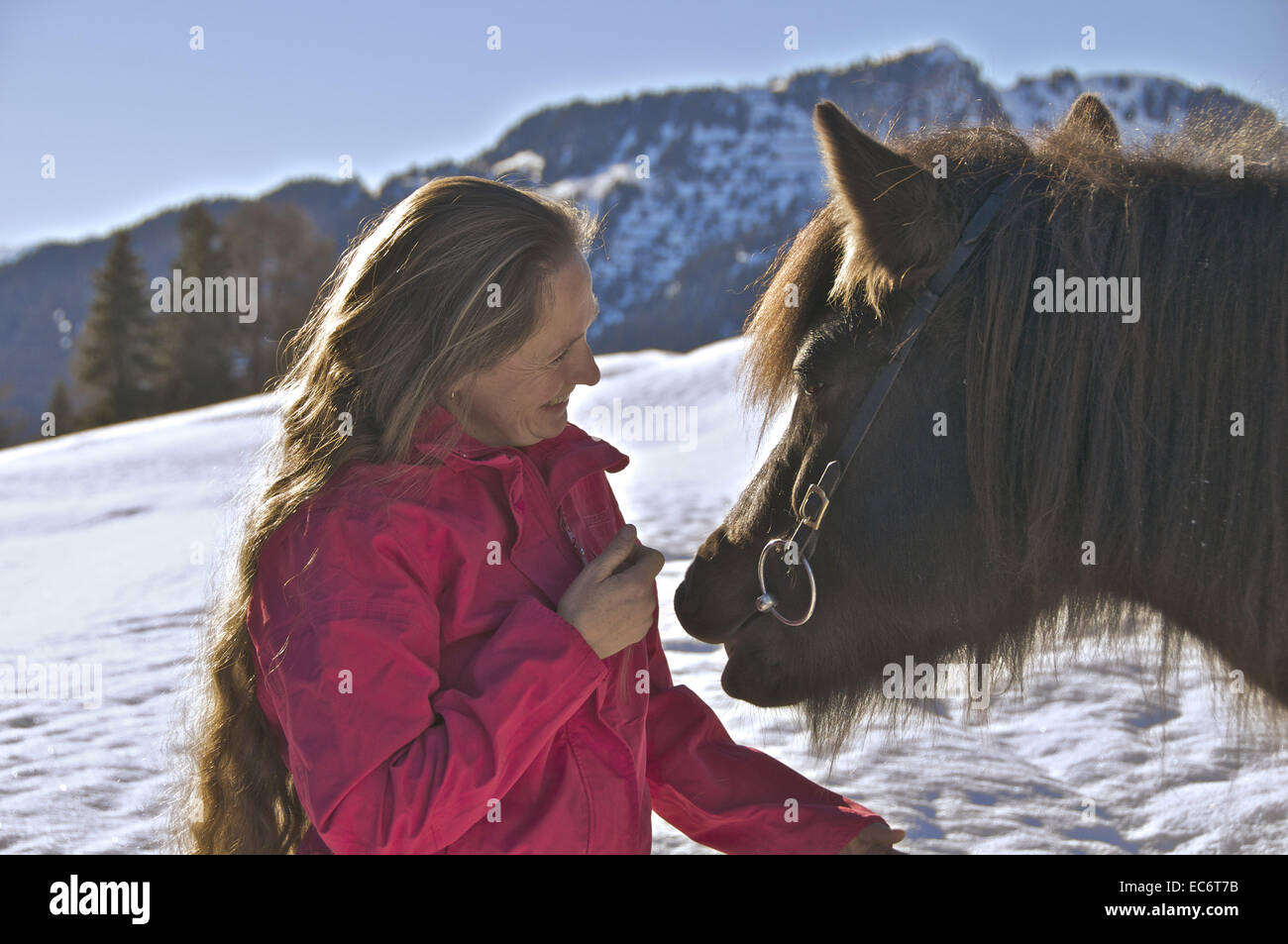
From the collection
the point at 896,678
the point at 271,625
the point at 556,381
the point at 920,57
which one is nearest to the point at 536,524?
the point at 556,381

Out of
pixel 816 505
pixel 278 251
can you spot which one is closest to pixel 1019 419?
pixel 816 505

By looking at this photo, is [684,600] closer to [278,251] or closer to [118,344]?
[118,344]

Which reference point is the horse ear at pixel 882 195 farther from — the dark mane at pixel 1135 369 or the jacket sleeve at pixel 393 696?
the jacket sleeve at pixel 393 696

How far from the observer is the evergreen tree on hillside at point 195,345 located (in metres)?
40.8

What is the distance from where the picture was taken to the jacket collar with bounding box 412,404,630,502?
1.63 metres

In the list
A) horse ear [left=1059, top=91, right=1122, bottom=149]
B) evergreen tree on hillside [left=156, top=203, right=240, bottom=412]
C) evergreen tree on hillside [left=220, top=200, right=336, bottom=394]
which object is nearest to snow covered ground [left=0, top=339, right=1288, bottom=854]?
horse ear [left=1059, top=91, right=1122, bottom=149]

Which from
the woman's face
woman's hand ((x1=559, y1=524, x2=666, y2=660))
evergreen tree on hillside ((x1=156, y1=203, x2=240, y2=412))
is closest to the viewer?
woman's hand ((x1=559, y1=524, x2=666, y2=660))

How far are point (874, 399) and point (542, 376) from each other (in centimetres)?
64

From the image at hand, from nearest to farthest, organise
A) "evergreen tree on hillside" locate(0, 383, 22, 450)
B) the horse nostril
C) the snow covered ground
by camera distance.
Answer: the horse nostril
the snow covered ground
"evergreen tree on hillside" locate(0, 383, 22, 450)

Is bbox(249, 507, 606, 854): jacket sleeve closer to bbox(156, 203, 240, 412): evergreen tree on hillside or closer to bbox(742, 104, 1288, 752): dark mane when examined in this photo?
bbox(742, 104, 1288, 752): dark mane

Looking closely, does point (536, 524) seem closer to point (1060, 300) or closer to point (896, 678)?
point (896, 678)

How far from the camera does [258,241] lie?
185ft

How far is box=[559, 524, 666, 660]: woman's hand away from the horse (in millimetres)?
351
